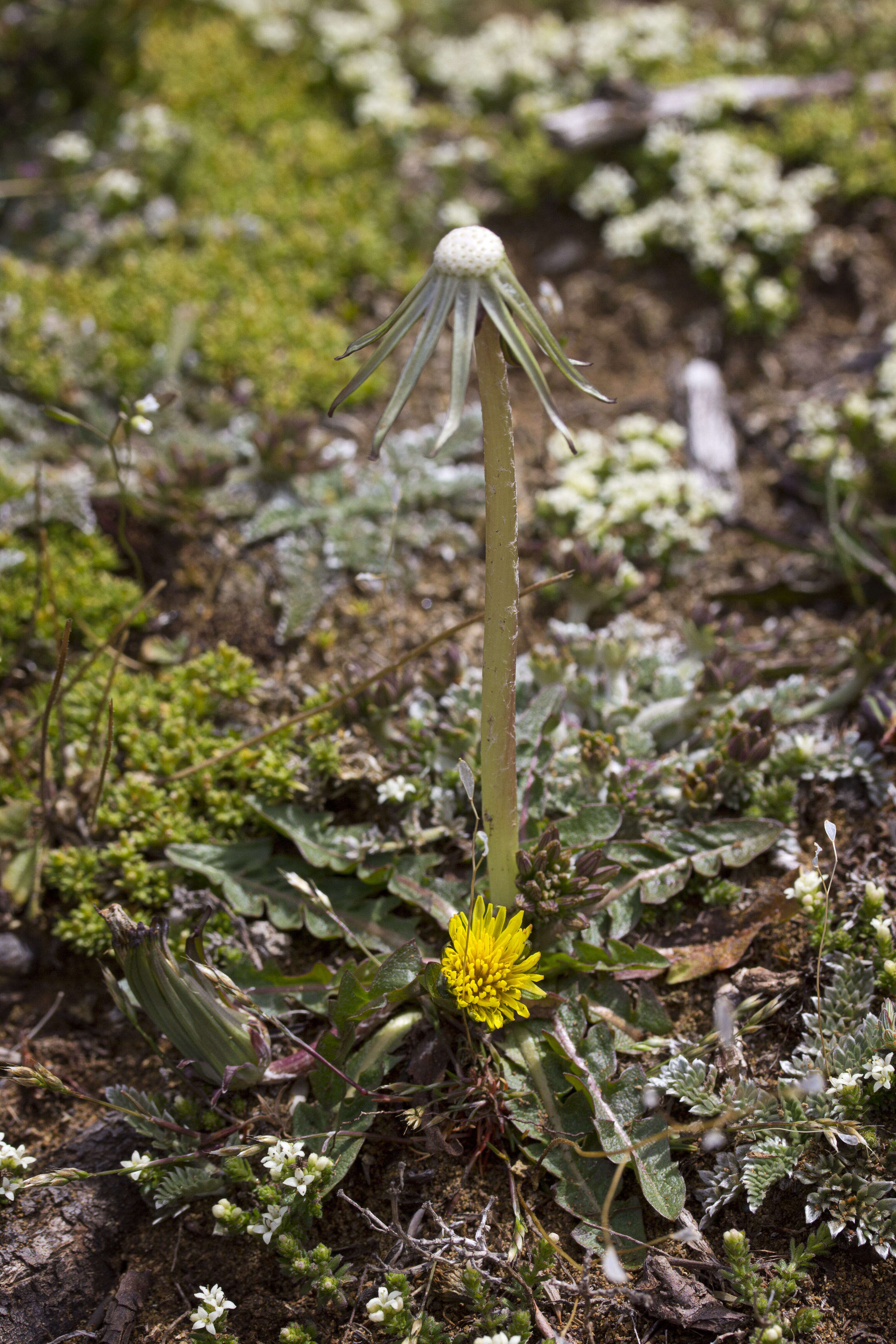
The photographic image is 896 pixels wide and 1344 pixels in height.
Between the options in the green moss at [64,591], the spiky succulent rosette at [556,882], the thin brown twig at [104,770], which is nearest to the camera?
the spiky succulent rosette at [556,882]

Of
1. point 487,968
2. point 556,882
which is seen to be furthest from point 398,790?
point 487,968

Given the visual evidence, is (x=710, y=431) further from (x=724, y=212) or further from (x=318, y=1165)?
(x=318, y=1165)

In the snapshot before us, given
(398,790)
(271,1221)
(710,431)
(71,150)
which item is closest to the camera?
(271,1221)

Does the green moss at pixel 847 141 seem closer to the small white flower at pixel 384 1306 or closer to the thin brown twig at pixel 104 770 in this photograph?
the thin brown twig at pixel 104 770

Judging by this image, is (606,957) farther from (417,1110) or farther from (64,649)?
(64,649)

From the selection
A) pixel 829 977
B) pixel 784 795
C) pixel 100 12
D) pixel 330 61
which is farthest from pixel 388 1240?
pixel 100 12

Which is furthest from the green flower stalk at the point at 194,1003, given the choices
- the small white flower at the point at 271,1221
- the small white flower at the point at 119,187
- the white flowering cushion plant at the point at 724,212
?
the small white flower at the point at 119,187
